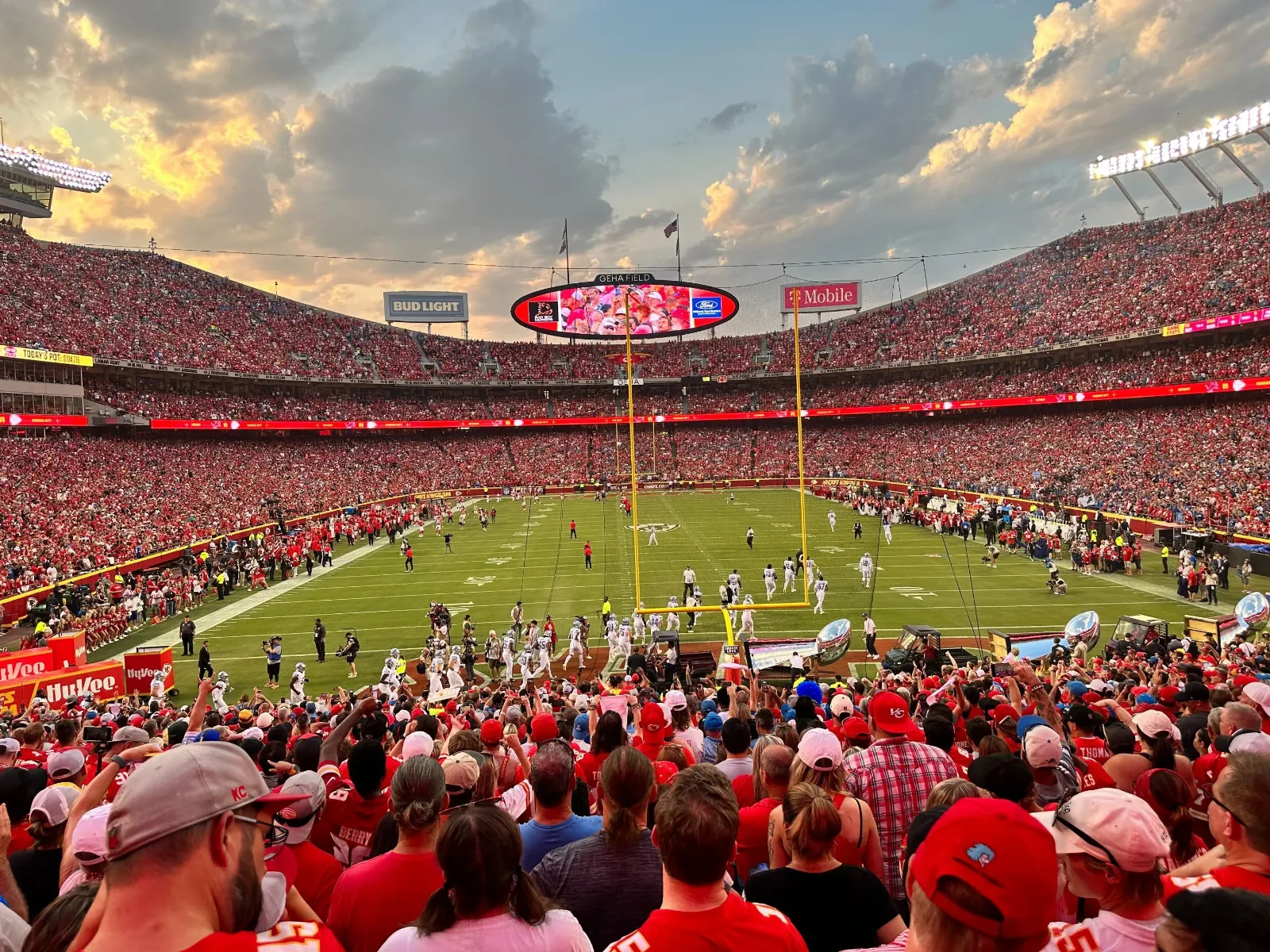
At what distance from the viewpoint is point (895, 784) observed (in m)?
3.90

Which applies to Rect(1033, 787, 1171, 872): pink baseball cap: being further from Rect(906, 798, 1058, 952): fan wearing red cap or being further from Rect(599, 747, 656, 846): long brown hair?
Rect(599, 747, 656, 846): long brown hair

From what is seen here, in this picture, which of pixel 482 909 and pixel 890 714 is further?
pixel 890 714

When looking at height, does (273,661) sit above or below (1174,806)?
below

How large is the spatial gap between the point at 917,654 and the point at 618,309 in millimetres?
53627

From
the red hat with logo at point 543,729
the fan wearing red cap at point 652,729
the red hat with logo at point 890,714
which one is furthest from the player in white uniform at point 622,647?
the red hat with logo at point 890,714

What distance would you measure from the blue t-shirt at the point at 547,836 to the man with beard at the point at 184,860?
5.81 feet

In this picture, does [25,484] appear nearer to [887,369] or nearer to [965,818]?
[965,818]

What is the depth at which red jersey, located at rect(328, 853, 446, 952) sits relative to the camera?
2.62 metres

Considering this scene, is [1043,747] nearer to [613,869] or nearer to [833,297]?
[613,869]

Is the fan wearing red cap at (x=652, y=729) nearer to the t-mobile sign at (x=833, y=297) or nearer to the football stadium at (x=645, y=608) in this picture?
the football stadium at (x=645, y=608)

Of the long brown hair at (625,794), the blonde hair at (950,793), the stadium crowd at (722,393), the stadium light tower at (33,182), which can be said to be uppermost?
the stadium light tower at (33,182)

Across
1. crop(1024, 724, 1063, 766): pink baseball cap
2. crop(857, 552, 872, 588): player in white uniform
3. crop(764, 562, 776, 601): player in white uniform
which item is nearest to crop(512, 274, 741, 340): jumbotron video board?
crop(857, 552, 872, 588): player in white uniform

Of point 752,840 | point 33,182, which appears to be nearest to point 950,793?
point 752,840

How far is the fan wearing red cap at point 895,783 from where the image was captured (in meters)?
3.83
